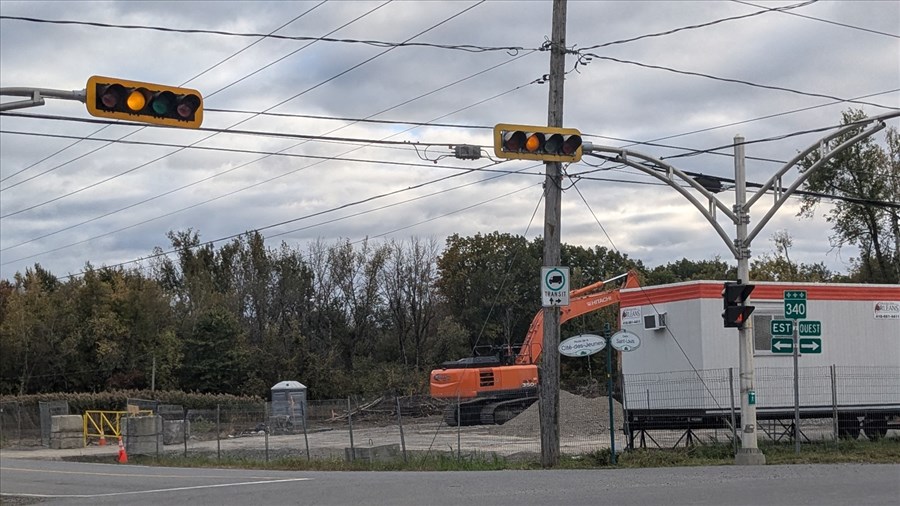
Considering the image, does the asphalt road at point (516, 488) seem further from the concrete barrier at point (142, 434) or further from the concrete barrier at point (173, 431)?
the concrete barrier at point (173, 431)

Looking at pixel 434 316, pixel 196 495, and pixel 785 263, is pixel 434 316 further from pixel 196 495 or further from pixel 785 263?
pixel 196 495

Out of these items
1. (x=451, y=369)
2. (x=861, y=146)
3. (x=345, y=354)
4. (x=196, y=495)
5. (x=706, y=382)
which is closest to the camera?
(x=196, y=495)

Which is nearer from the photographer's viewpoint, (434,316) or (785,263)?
(785,263)

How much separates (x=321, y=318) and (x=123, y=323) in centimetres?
1774

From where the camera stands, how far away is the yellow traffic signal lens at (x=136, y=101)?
1350cm

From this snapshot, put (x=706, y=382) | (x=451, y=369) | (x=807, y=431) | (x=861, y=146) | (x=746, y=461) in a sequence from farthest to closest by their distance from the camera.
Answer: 1. (x=861, y=146)
2. (x=451, y=369)
3. (x=807, y=431)
4. (x=706, y=382)
5. (x=746, y=461)

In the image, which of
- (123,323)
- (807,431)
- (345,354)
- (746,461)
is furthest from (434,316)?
(746,461)

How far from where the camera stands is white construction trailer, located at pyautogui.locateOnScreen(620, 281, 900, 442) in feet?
83.8

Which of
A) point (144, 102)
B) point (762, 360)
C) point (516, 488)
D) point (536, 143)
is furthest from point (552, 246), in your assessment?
point (144, 102)

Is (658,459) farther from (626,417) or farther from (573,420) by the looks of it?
(573,420)

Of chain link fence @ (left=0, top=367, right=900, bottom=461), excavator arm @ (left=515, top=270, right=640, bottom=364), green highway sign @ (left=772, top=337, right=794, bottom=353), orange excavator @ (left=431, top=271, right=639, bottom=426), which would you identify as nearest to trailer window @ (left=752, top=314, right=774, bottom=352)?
chain link fence @ (left=0, top=367, right=900, bottom=461)

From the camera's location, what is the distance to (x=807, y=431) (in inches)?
1118

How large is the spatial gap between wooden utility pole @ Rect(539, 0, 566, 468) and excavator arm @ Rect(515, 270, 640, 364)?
1095cm

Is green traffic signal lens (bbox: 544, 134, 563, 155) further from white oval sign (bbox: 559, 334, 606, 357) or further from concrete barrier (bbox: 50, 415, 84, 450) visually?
concrete barrier (bbox: 50, 415, 84, 450)
